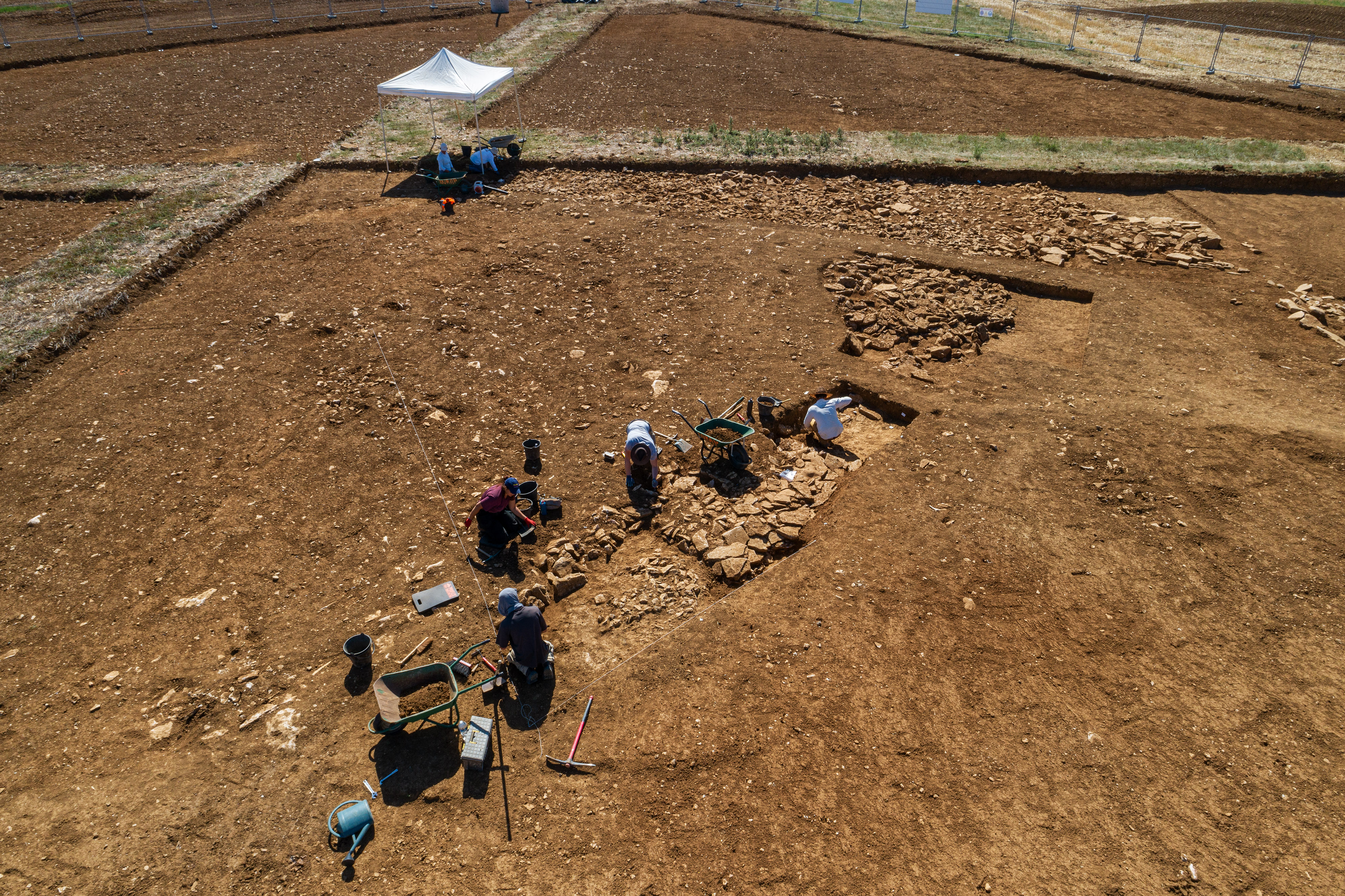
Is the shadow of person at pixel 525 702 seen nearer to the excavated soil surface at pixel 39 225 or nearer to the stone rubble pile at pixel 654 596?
the stone rubble pile at pixel 654 596

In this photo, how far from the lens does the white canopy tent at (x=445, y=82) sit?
1973 cm

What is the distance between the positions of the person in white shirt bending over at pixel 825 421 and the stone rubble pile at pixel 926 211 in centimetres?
755

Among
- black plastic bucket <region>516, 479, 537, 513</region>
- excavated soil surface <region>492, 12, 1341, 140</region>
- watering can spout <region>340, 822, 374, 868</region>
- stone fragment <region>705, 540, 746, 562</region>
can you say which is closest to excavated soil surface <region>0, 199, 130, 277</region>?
excavated soil surface <region>492, 12, 1341, 140</region>

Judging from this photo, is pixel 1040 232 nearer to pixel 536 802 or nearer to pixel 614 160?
pixel 614 160

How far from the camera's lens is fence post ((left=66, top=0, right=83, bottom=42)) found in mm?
32594

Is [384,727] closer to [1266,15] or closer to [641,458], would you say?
[641,458]

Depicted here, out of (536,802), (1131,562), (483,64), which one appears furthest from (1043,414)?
(483,64)

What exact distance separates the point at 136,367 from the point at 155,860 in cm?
961

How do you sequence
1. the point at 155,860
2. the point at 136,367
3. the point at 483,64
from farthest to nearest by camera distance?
the point at 483,64, the point at 136,367, the point at 155,860

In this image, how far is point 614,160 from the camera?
20.7 meters

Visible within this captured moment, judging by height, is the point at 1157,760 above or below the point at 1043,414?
below

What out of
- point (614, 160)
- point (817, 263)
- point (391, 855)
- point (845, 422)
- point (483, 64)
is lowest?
point (391, 855)

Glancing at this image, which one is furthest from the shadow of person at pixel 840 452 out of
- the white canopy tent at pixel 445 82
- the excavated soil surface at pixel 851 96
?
the excavated soil surface at pixel 851 96

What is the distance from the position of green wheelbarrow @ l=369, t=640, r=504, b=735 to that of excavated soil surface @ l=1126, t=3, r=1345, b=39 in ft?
139
